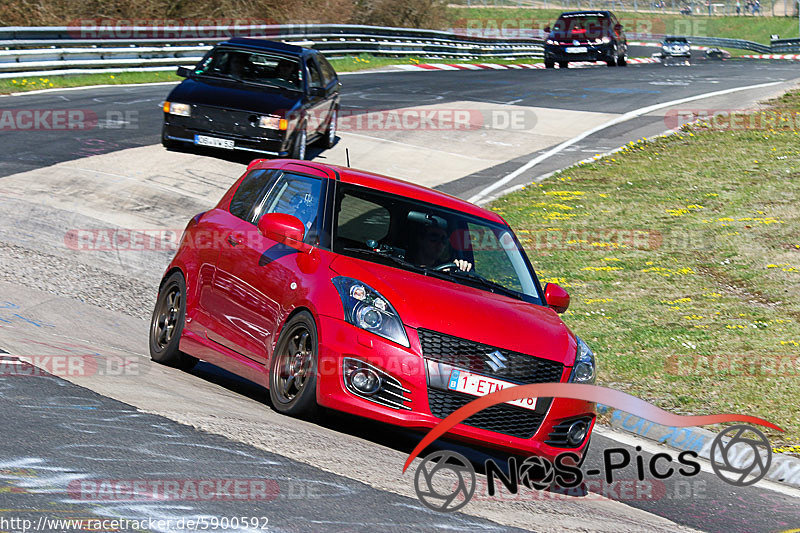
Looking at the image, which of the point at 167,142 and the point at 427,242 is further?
the point at 167,142

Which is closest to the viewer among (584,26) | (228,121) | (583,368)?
(583,368)

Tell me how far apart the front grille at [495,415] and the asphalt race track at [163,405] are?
0.38 m

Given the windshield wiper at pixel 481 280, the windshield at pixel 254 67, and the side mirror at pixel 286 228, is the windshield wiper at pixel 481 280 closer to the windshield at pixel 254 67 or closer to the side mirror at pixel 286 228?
the side mirror at pixel 286 228

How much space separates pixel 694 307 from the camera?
11.7 meters

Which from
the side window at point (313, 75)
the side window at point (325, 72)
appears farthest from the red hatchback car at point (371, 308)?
the side window at point (325, 72)

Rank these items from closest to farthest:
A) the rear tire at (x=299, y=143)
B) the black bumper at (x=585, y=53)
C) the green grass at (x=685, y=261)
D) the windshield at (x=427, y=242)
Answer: the windshield at (x=427, y=242) < the green grass at (x=685, y=261) < the rear tire at (x=299, y=143) < the black bumper at (x=585, y=53)

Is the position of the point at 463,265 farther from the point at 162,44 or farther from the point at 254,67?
the point at 162,44

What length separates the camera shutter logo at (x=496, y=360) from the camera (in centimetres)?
637

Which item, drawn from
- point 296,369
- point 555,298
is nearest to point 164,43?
point 555,298

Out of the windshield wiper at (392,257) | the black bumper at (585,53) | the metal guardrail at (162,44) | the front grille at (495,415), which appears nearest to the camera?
the front grille at (495,415)

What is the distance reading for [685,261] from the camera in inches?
542

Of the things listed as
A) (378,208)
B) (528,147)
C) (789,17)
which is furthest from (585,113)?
(789,17)

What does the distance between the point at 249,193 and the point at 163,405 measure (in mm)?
2383

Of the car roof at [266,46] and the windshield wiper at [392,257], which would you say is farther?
the car roof at [266,46]
